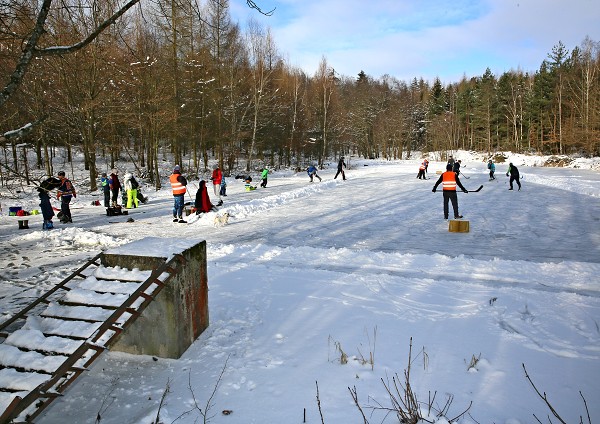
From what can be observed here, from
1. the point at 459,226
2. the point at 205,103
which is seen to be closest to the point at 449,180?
the point at 459,226

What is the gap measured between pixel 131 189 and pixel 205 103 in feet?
55.0

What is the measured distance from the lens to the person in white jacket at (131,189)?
14.6 metres

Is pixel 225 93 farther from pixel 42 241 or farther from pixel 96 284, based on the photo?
pixel 96 284

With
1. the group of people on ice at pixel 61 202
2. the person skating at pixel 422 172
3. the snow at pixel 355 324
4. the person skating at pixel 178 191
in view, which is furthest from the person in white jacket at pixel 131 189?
the person skating at pixel 422 172

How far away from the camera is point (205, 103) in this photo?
97.3 ft

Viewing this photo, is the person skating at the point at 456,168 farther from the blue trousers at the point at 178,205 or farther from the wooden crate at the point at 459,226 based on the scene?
the blue trousers at the point at 178,205

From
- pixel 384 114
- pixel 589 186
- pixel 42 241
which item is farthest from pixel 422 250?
pixel 384 114

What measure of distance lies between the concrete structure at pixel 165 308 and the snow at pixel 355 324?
0.39 ft

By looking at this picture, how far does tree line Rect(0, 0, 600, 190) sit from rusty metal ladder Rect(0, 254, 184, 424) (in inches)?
67.0

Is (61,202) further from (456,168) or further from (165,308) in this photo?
(456,168)

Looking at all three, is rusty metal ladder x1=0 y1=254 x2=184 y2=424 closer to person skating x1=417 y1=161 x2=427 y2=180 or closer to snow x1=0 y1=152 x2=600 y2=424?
snow x1=0 y1=152 x2=600 y2=424

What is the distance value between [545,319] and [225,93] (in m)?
30.9

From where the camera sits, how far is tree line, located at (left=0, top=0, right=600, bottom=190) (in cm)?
532

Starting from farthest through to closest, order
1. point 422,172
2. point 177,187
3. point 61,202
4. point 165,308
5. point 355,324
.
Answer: point 422,172, point 177,187, point 61,202, point 355,324, point 165,308
